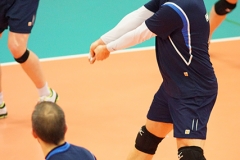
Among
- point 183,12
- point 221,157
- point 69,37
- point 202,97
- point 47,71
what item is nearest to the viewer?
point 183,12

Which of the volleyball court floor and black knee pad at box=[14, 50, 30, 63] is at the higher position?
black knee pad at box=[14, 50, 30, 63]

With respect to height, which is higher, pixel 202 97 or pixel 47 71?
pixel 202 97

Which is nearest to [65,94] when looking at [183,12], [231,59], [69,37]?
[69,37]

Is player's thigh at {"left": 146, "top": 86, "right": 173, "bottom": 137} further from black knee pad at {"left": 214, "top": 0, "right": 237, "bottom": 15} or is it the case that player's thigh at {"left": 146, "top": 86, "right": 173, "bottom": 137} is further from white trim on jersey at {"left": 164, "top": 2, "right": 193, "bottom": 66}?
black knee pad at {"left": 214, "top": 0, "right": 237, "bottom": 15}

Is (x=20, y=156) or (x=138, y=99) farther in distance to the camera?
(x=138, y=99)

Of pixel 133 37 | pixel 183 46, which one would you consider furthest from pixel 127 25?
pixel 183 46

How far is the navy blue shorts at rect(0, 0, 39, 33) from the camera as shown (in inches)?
165

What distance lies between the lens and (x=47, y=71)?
5.47m

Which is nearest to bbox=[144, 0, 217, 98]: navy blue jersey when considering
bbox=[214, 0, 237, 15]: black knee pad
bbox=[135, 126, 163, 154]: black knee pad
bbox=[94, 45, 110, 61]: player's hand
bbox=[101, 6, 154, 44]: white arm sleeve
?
bbox=[101, 6, 154, 44]: white arm sleeve

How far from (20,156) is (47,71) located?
1614mm

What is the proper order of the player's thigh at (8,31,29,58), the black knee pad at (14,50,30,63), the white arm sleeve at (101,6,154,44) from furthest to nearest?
the black knee pad at (14,50,30,63)
the player's thigh at (8,31,29,58)
the white arm sleeve at (101,6,154,44)

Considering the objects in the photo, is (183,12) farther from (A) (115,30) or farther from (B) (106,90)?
(B) (106,90)

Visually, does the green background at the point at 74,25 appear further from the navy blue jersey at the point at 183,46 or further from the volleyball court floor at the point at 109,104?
the navy blue jersey at the point at 183,46

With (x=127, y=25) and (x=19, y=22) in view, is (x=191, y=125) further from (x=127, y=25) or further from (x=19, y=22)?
(x=19, y=22)
